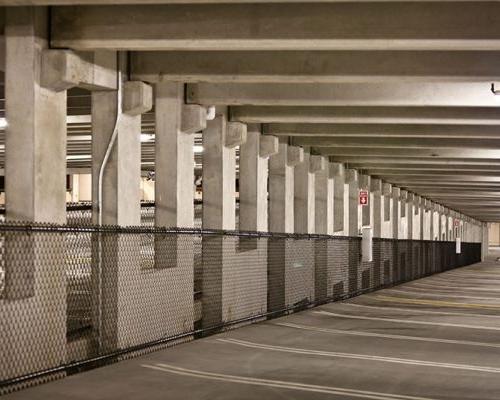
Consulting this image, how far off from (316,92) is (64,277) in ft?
19.9

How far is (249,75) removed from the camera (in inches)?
505

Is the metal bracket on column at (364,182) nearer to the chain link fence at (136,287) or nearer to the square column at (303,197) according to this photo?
the chain link fence at (136,287)

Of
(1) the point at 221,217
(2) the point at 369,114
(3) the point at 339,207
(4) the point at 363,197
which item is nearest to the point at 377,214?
(4) the point at 363,197

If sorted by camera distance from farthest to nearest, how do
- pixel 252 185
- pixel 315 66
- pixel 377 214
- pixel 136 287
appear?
pixel 377 214 → pixel 252 185 → pixel 315 66 → pixel 136 287

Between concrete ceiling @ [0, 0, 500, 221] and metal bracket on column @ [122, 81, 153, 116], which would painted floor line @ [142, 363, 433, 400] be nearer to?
concrete ceiling @ [0, 0, 500, 221]

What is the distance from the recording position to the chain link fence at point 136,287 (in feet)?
32.8

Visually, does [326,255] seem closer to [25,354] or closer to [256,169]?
[256,169]

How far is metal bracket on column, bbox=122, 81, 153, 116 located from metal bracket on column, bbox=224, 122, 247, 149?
3988 mm

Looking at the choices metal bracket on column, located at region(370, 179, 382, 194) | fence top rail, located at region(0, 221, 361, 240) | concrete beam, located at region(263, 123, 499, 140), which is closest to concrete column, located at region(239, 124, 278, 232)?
concrete beam, located at region(263, 123, 499, 140)

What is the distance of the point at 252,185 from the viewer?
60.8 feet

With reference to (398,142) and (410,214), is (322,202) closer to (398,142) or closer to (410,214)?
(398,142)

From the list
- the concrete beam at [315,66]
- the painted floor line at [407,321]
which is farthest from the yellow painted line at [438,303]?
the concrete beam at [315,66]

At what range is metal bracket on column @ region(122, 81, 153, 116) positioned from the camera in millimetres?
Result: 12938

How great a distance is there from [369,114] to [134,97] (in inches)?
225
